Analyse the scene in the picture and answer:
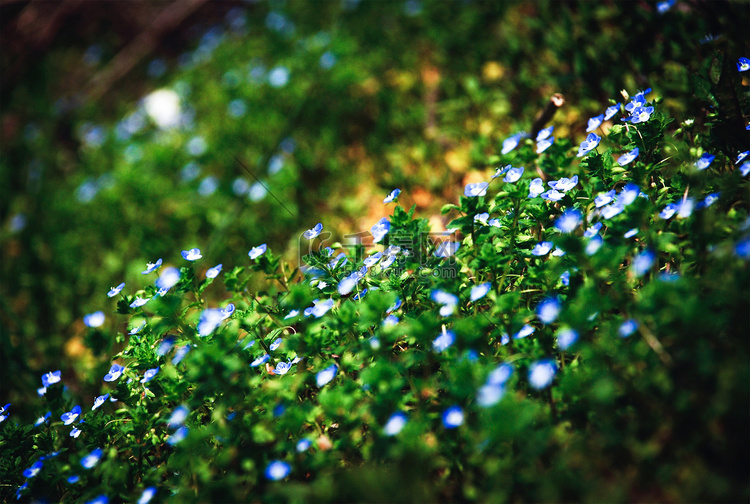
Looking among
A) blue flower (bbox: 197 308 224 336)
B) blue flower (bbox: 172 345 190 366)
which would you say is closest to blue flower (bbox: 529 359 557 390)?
blue flower (bbox: 197 308 224 336)

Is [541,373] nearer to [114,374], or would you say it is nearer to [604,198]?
[604,198]

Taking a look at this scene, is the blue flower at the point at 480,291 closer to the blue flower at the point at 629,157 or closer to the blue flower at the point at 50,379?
the blue flower at the point at 629,157

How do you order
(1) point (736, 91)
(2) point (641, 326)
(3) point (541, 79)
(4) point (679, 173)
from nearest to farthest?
(2) point (641, 326) < (4) point (679, 173) < (1) point (736, 91) < (3) point (541, 79)

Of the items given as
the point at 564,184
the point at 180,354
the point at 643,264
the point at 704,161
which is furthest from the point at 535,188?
the point at 180,354

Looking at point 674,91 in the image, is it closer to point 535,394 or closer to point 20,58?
point 535,394

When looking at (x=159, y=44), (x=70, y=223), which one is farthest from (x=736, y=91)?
(x=159, y=44)

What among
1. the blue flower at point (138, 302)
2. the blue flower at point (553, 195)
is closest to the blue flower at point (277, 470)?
the blue flower at point (138, 302)

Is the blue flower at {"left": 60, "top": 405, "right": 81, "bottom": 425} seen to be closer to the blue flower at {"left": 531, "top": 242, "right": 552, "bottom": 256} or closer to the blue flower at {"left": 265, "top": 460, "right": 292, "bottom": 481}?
the blue flower at {"left": 265, "top": 460, "right": 292, "bottom": 481}
